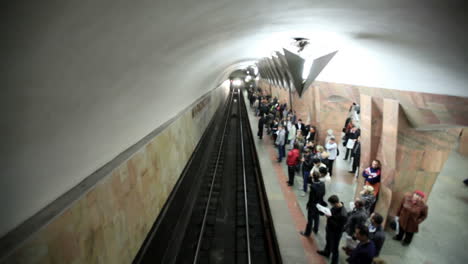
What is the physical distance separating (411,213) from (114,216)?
5.40 metres

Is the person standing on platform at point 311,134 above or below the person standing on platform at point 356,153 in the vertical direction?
above

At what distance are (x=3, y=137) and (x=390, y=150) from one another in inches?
252

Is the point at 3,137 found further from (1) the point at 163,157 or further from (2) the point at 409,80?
(2) the point at 409,80

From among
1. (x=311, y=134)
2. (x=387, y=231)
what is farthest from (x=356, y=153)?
(x=387, y=231)

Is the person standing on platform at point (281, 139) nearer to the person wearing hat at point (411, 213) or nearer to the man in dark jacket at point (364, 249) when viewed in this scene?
the person wearing hat at point (411, 213)

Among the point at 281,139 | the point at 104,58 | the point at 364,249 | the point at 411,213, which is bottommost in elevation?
the point at 411,213

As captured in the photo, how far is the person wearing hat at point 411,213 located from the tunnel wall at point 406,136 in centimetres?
52

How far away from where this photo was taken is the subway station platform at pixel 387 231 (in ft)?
16.3

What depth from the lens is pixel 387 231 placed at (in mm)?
5879

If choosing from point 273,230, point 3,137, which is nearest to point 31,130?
point 3,137

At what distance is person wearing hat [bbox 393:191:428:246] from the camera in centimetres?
497

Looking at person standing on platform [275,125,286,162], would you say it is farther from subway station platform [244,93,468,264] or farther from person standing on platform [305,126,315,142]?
person standing on platform [305,126,315,142]

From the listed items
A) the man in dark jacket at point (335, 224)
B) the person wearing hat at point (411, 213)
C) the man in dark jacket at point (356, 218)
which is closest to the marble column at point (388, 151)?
the person wearing hat at point (411, 213)

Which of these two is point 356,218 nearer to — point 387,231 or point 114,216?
point 387,231
